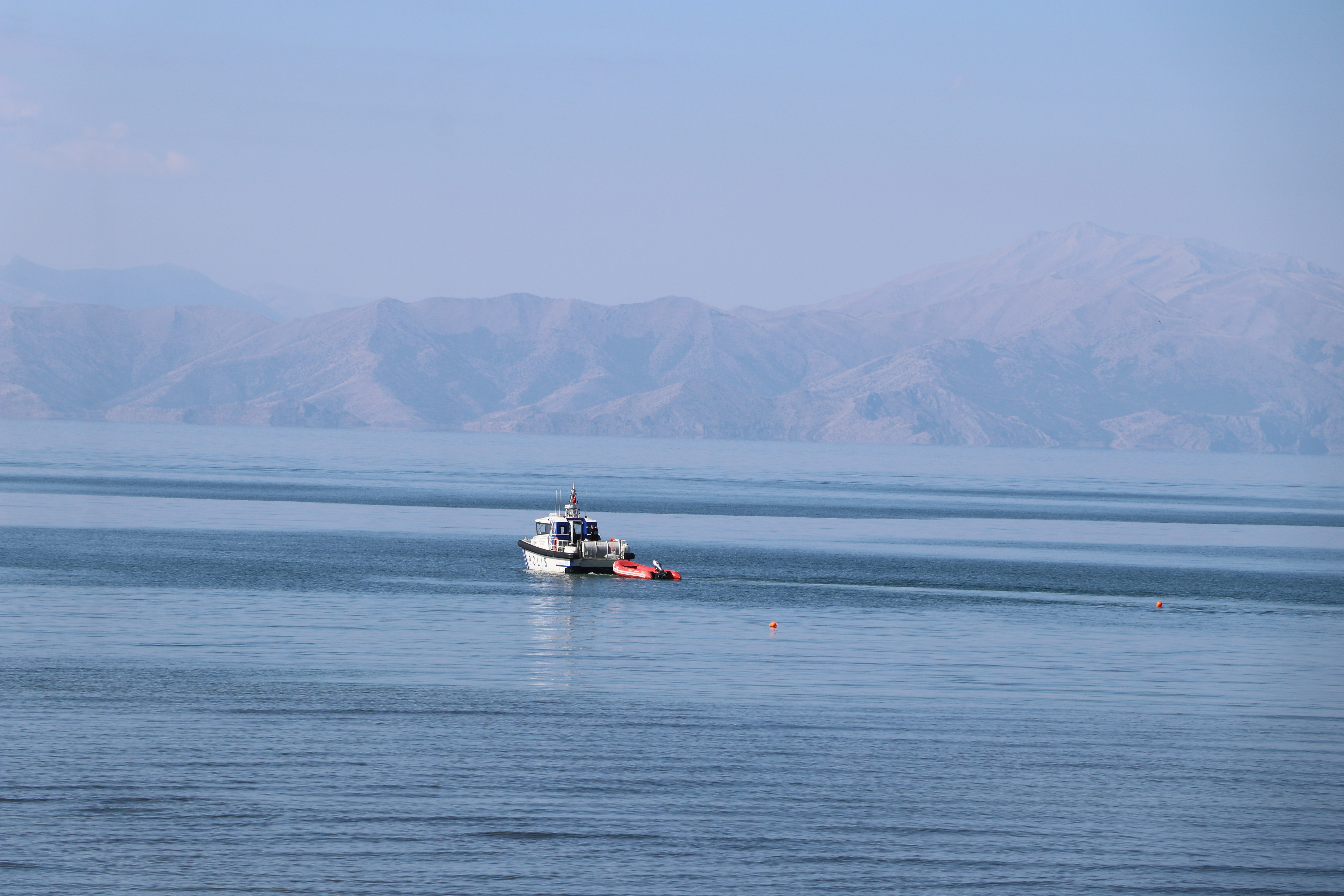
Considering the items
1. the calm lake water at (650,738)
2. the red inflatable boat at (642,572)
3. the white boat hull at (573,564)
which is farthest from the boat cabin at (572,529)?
the calm lake water at (650,738)

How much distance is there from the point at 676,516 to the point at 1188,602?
3653 inches

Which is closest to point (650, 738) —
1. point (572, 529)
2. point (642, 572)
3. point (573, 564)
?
point (642, 572)

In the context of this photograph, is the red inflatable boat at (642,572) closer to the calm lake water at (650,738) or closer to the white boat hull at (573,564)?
the white boat hull at (573,564)

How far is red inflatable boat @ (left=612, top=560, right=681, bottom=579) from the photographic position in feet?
348

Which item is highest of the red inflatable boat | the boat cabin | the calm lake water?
the boat cabin

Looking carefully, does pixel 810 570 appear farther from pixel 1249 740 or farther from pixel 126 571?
pixel 1249 740

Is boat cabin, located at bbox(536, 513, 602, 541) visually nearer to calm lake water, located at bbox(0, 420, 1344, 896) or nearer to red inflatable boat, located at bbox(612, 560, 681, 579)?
red inflatable boat, located at bbox(612, 560, 681, 579)

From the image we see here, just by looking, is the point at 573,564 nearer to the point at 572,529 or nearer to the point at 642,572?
Result: the point at 572,529

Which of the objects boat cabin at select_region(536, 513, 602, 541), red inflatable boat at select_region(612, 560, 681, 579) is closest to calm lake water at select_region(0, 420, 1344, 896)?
red inflatable boat at select_region(612, 560, 681, 579)

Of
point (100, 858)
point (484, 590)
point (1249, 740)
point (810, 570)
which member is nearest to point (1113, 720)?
point (1249, 740)

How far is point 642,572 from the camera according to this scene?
350ft

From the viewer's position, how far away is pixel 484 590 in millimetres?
94438

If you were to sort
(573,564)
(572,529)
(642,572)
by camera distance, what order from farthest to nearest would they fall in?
1. (572,529)
2. (573,564)
3. (642,572)

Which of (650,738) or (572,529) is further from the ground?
(572,529)
